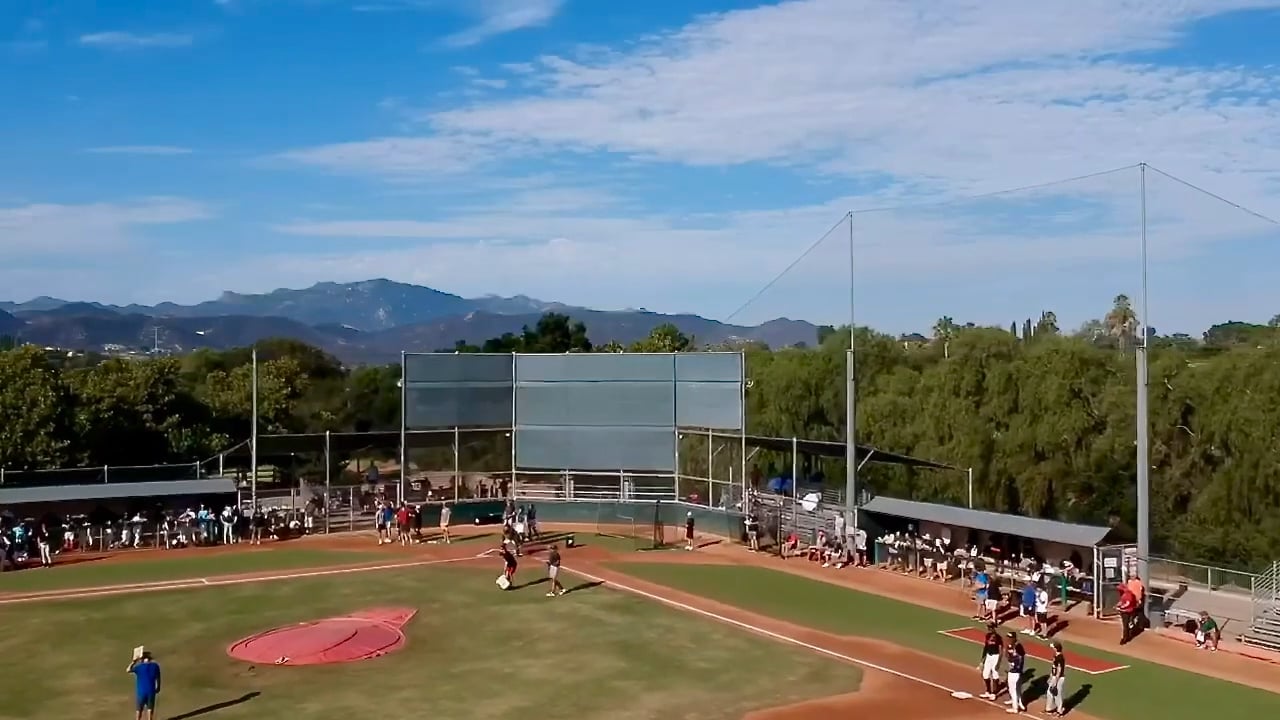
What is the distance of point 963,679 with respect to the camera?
76.6ft

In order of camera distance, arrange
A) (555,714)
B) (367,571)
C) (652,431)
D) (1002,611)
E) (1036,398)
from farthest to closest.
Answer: (1036,398), (652,431), (367,571), (1002,611), (555,714)

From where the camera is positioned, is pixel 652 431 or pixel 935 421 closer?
pixel 652 431

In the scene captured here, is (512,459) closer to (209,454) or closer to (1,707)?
(209,454)

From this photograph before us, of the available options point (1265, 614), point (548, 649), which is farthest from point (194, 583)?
→ point (1265, 614)

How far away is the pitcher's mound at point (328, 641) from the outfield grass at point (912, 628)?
9.47m

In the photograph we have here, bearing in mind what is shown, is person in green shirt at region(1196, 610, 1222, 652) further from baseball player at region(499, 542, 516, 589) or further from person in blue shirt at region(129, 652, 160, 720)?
person in blue shirt at region(129, 652, 160, 720)

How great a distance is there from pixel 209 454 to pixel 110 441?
470cm

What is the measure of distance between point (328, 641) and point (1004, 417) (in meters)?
36.4

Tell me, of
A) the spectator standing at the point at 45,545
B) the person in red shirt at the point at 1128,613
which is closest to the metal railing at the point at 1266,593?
the person in red shirt at the point at 1128,613

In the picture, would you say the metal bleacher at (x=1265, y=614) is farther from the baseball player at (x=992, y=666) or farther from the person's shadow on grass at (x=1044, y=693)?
the baseball player at (x=992, y=666)

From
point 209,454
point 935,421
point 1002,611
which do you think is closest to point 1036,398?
point 935,421

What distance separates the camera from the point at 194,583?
110 feet

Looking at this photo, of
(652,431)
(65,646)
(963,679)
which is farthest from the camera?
(652,431)

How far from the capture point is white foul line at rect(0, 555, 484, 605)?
31.5 m
